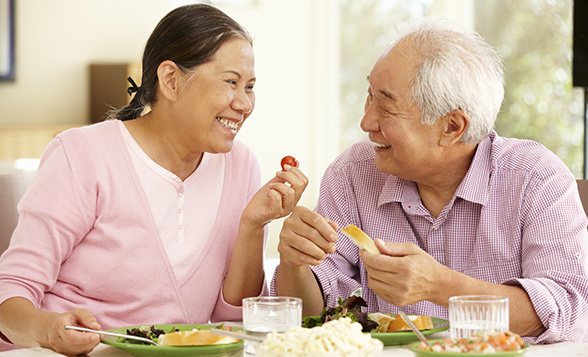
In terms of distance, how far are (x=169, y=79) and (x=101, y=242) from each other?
449 mm

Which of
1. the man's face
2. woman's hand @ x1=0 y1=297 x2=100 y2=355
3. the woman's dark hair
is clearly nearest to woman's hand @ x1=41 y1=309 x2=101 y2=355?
woman's hand @ x1=0 y1=297 x2=100 y2=355

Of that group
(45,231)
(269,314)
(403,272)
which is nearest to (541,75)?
(403,272)

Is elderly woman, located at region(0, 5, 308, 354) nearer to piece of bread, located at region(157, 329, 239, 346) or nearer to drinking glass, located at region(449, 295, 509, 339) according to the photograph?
piece of bread, located at region(157, 329, 239, 346)

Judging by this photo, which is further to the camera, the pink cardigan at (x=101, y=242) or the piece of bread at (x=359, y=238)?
the pink cardigan at (x=101, y=242)

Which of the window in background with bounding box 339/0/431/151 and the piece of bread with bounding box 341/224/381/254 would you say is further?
the window in background with bounding box 339/0/431/151

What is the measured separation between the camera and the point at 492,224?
1889mm

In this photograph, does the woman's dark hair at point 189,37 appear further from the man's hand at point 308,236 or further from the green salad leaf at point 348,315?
the green salad leaf at point 348,315

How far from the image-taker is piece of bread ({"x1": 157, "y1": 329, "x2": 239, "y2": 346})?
4.46ft

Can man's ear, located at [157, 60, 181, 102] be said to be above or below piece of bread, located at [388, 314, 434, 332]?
above

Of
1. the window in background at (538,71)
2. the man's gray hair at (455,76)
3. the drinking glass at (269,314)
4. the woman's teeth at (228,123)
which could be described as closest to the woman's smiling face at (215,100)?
the woman's teeth at (228,123)

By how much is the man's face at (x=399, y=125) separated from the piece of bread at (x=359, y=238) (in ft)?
1.39

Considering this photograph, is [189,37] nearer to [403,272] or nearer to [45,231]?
Answer: [45,231]

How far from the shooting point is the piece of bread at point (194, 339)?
136cm

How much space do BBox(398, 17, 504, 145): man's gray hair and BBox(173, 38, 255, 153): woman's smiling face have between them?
1.40 ft
